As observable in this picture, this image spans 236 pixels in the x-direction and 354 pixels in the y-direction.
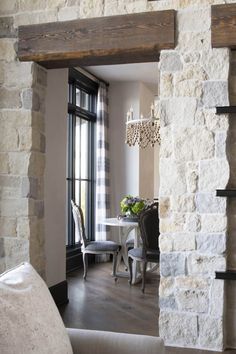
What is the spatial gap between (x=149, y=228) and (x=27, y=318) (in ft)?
12.1

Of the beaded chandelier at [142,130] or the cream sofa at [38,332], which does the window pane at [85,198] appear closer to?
the beaded chandelier at [142,130]

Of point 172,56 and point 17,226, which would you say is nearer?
point 172,56

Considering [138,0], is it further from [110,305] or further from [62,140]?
[110,305]

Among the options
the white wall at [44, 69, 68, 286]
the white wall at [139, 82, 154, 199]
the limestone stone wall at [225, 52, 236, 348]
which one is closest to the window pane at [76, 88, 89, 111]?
the white wall at [139, 82, 154, 199]

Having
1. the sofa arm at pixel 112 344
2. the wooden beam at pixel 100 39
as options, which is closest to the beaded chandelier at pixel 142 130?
the wooden beam at pixel 100 39

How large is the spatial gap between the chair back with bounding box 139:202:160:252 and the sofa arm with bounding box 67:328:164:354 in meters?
3.25

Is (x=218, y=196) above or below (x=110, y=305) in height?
above

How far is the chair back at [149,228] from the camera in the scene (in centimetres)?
520

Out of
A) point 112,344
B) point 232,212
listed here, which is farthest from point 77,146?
point 112,344

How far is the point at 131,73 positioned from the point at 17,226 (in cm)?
430

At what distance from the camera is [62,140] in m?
4.78

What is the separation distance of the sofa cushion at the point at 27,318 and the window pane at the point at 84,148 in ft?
18.7

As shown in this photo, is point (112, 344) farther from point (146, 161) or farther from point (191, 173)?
point (146, 161)

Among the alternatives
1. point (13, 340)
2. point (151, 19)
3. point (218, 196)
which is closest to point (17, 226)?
point (218, 196)
